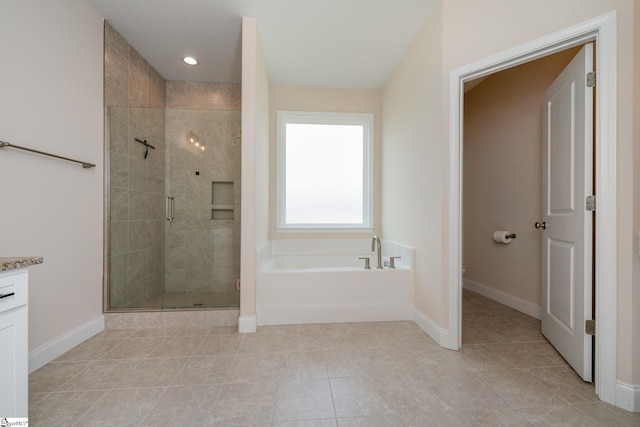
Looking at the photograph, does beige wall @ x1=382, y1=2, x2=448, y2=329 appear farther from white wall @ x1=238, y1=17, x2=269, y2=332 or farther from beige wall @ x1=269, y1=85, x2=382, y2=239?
white wall @ x1=238, y1=17, x2=269, y2=332

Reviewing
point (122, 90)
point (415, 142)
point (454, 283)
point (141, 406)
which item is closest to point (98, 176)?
point (122, 90)

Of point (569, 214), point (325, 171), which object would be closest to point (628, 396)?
point (569, 214)

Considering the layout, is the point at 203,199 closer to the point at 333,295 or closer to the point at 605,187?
the point at 333,295

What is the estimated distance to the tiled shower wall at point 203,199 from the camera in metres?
2.71

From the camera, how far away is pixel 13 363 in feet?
3.19

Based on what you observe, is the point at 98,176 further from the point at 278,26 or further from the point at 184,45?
the point at 278,26

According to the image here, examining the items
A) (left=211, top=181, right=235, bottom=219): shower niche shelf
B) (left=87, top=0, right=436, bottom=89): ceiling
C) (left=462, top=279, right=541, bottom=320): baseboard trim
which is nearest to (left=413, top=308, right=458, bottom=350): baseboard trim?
(left=462, top=279, right=541, bottom=320): baseboard trim

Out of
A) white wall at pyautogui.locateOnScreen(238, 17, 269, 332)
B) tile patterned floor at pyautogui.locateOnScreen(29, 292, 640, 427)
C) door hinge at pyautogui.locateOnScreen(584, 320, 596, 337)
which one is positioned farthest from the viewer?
white wall at pyautogui.locateOnScreen(238, 17, 269, 332)

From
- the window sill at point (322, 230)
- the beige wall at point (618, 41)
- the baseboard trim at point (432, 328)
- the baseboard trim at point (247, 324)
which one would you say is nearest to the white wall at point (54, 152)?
the baseboard trim at point (247, 324)

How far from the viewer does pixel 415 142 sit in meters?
2.44

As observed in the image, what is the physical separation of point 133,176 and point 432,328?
10.0 feet

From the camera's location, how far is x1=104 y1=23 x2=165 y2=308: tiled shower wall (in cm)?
237

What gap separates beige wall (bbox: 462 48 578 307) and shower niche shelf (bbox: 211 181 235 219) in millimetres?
2940

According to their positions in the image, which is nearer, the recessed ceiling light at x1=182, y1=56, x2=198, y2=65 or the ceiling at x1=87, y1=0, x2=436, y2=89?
the ceiling at x1=87, y1=0, x2=436, y2=89
